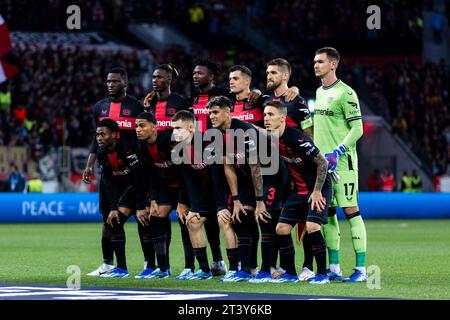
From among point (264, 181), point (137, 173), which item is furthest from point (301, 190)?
point (137, 173)

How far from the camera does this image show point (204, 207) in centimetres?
1362

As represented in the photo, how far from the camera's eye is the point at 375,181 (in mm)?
36031

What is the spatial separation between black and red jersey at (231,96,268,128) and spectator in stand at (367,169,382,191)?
73.7 ft

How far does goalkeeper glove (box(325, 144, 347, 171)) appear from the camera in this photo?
505 inches

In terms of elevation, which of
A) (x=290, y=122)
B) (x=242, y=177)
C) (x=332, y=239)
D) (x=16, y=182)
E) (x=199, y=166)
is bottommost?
(x=332, y=239)

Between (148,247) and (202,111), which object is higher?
A: (202,111)

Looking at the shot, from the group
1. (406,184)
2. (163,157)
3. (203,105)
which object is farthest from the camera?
(406,184)

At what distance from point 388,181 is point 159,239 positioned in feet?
75.0

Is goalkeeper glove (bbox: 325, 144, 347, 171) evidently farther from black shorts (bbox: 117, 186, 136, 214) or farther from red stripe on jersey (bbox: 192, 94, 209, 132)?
black shorts (bbox: 117, 186, 136, 214)

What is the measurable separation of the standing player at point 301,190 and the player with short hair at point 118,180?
2009 mm

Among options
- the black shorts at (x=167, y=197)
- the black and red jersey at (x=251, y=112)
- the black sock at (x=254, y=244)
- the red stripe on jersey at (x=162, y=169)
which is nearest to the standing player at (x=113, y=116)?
the red stripe on jersey at (x=162, y=169)

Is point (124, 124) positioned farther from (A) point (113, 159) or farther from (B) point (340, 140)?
(B) point (340, 140)

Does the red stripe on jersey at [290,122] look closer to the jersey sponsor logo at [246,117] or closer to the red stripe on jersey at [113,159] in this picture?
the jersey sponsor logo at [246,117]
